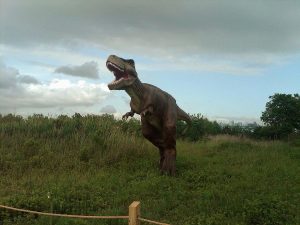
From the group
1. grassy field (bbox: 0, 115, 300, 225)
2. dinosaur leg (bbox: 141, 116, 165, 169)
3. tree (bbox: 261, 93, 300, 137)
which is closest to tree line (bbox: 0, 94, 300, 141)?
tree (bbox: 261, 93, 300, 137)

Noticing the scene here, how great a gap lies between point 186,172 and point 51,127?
623cm

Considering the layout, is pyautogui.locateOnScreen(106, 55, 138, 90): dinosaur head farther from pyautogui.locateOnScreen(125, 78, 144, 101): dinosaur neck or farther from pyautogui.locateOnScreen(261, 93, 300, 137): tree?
pyautogui.locateOnScreen(261, 93, 300, 137): tree

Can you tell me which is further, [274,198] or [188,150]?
[188,150]

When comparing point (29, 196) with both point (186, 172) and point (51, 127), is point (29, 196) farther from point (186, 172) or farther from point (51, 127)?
point (51, 127)

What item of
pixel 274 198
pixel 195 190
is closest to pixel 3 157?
pixel 195 190

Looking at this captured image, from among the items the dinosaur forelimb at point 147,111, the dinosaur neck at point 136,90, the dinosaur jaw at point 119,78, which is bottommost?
the dinosaur forelimb at point 147,111

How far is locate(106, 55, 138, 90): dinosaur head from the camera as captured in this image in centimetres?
1055

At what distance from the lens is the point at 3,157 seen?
41.8 feet

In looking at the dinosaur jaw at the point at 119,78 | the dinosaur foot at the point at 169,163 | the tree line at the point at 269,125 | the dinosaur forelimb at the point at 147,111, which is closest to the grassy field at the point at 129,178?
the dinosaur foot at the point at 169,163

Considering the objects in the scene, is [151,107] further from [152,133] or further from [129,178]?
[129,178]

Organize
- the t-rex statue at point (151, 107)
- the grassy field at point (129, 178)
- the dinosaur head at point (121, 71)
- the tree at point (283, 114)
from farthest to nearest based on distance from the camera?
the tree at point (283, 114)
the t-rex statue at point (151, 107)
the dinosaur head at point (121, 71)
the grassy field at point (129, 178)

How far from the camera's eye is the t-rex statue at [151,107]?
10.7 m

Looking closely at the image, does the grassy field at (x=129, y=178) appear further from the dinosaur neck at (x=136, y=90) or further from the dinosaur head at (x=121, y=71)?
the dinosaur head at (x=121, y=71)

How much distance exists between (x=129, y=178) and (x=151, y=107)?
5.61ft
